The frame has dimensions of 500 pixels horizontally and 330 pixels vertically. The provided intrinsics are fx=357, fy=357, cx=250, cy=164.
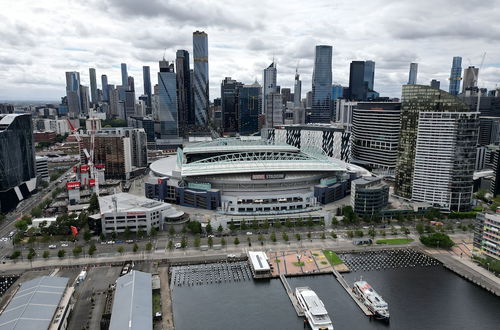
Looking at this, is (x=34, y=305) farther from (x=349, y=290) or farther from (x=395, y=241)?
(x=395, y=241)

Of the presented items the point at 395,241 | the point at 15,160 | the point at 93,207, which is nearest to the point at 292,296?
the point at 395,241

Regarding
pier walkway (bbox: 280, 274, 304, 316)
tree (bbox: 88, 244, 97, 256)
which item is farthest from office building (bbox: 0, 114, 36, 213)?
pier walkway (bbox: 280, 274, 304, 316)

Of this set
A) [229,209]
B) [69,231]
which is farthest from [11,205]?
[229,209]

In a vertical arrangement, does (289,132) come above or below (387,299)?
above

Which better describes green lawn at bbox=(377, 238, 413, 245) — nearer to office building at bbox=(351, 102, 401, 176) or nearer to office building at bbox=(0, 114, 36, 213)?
office building at bbox=(351, 102, 401, 176)

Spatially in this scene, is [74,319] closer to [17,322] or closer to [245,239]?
[17,322]

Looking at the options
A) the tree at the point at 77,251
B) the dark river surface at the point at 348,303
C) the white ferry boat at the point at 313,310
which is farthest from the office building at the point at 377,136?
the tree at the point at 77,251
